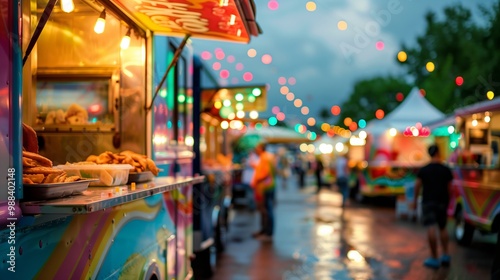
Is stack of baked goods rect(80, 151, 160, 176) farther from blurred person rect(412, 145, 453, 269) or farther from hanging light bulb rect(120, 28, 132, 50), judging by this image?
blurred person rect(412, 145, 453, 269)

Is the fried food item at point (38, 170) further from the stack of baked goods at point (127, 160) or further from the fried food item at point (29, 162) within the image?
the stack of baked goods at point (127, 160)

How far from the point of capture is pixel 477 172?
1228cm

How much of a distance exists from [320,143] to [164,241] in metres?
44.8

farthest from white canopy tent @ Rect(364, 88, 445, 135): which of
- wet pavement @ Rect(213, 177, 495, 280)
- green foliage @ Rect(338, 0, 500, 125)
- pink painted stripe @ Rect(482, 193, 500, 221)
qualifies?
pink painted stripe @ Rect(482, 193, 500, 221)

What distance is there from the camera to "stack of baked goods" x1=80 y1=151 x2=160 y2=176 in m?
4.66

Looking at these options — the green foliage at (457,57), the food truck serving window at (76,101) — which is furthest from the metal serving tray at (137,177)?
the green foliage at (457,57)

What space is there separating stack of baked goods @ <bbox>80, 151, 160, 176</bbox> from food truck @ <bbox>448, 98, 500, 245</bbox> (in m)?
7.77

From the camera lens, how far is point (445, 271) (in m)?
9.53

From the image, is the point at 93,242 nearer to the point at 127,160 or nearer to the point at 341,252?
the point at 127,160

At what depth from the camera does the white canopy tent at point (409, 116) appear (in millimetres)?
23562

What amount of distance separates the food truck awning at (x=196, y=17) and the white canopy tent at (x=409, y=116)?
725 inches

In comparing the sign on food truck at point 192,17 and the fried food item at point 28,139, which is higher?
the sign on food truck at point 192,17

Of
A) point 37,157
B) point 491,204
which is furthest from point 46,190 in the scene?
point 491,204

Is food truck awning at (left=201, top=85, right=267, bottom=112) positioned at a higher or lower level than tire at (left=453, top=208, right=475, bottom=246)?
higher
